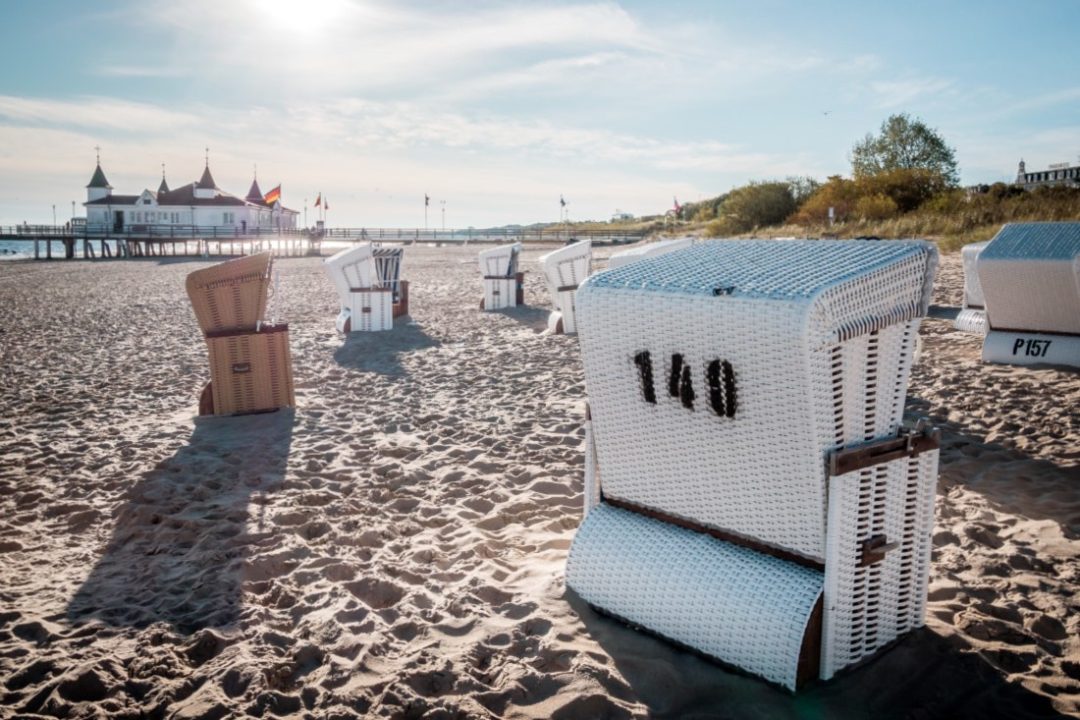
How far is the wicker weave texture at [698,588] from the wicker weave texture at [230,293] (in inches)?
172

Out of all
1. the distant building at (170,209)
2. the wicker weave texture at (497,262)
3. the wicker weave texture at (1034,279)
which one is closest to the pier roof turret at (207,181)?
the distant building at (170,209)

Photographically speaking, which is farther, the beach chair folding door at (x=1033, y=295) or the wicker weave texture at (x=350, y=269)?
the wicker weave texture at (x=350, y=269)

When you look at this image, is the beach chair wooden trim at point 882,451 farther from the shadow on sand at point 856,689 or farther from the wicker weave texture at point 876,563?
the shadow on sand at point 856,689

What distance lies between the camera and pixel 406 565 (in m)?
3.41

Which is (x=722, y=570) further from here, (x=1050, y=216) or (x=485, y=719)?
(x=1050, y=216)

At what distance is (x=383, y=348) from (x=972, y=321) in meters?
7.08

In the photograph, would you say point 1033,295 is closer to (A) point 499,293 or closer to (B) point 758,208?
(A) point 499,293

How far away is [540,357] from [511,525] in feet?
15.2

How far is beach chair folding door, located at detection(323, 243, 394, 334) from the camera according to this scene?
10.9 meters

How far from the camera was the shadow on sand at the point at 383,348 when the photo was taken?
830cm

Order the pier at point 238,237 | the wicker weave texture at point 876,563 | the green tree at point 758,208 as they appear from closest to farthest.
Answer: the wicker weave texture at point 876,563 → the green tree at point 758,208 → the pier at point 238,237

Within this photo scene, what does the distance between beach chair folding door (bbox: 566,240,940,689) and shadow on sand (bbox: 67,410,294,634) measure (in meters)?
1.77

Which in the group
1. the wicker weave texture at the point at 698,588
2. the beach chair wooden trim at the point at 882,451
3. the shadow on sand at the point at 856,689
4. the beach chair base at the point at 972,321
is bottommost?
the shadow on sand at the point at 856,689

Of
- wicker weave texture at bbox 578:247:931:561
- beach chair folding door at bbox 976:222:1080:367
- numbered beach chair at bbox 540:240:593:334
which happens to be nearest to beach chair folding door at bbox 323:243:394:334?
numbered beach chair at bbox 540:240:593:334
